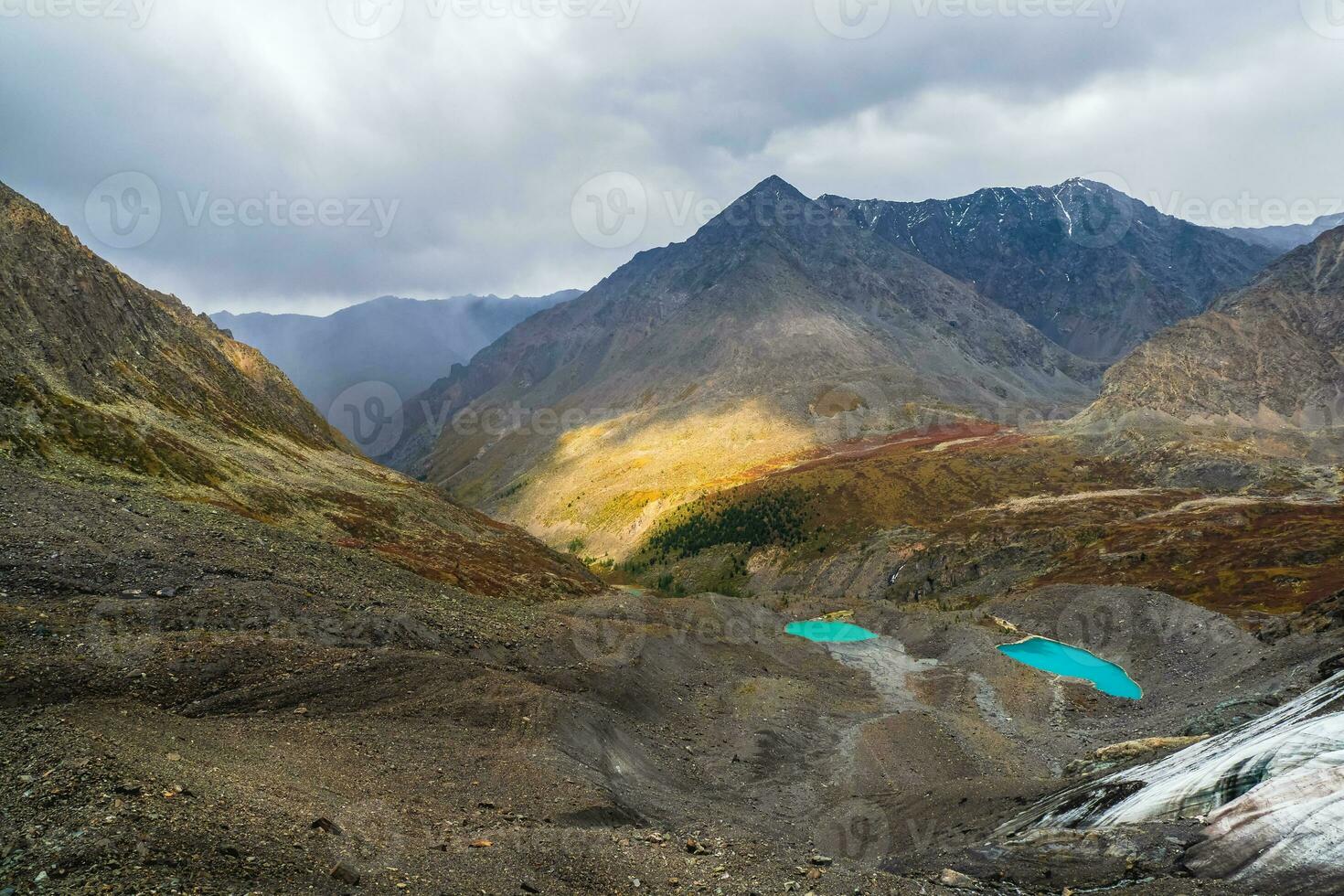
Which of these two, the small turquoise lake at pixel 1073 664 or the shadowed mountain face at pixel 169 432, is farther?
the small turquoise lake at pixel 1073 664

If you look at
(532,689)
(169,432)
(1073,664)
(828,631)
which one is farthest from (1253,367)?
(169,432)

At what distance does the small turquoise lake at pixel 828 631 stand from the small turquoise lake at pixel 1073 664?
13.6 metres

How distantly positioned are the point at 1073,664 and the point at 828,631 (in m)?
22.5

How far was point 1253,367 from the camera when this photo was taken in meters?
182

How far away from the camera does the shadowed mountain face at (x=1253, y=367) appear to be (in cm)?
17125

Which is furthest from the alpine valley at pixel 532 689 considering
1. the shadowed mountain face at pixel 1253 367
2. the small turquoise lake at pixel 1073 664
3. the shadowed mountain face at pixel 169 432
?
the shadowed mountain face at pixel 1253 367

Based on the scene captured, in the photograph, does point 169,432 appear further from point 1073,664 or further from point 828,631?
point 1073,664

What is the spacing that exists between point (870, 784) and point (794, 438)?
553 ft

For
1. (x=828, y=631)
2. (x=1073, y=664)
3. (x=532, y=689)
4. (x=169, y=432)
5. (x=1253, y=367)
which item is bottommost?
(x=1073, y=664)

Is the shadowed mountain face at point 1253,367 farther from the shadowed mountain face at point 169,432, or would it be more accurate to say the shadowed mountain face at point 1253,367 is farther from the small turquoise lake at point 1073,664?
the shadowed mountain face at point 169,432

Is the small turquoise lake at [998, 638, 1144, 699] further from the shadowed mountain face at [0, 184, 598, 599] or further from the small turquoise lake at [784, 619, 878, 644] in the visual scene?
the shadowed mountain face at [0, 184, 598, 599]

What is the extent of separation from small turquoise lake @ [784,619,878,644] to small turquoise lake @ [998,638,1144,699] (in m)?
13.6

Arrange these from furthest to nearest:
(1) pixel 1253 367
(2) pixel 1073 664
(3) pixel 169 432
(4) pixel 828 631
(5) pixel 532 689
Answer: (1) pixel 1253 367
(4) pixel 828 631
(2) pixel 1073 664
(3) pixel 169 432
(5) pixel 532 689

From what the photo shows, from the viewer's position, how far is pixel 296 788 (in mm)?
16312
